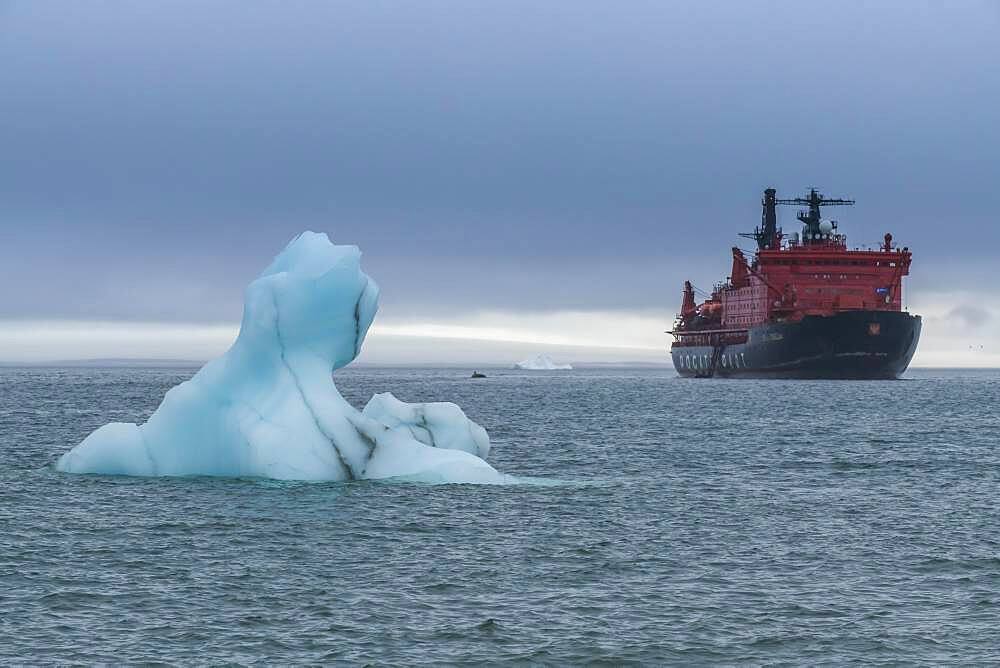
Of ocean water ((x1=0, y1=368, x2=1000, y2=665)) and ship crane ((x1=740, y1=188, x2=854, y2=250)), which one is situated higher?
ship crane ((x1=740, y1=188, x2=854, y2=250))

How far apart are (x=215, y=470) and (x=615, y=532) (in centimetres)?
1114

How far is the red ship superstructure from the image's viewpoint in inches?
4173

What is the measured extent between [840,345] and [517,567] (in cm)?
8880

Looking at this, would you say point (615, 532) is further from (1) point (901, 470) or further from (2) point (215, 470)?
(1) point (901, 470)

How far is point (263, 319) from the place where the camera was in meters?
31.4

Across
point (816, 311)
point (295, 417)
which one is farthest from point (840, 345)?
point (295, 417)

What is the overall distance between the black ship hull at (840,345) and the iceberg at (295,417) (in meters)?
77.3

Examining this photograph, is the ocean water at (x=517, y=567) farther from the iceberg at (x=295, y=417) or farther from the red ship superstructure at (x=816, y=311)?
the red ship superstructure at (x=816, y=311)

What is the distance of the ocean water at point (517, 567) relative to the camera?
54.9 feet

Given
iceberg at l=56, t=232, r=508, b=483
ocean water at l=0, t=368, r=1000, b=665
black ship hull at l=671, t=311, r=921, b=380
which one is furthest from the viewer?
black ship hull at l=671, t=311, r=921, b=380

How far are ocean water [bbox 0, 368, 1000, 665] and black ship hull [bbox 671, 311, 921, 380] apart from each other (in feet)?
221

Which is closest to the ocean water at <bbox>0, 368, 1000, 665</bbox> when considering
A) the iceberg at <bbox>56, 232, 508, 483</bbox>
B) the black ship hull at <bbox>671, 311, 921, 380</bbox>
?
the iceberg at <bbox>56, 232, 508, 483</bbox>

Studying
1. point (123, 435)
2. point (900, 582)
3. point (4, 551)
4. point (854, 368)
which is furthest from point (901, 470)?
point (854, 368)

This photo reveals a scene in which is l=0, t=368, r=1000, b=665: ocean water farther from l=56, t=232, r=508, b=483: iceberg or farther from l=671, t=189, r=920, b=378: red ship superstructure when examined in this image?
l=671, t=189, r=920, b=378: red ship superstructure
